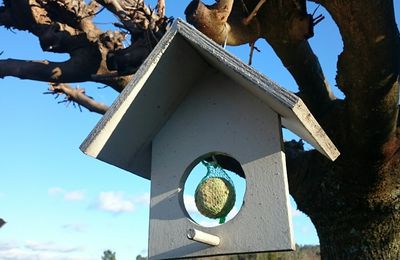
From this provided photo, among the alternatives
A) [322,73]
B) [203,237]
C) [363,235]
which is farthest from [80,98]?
[203,237]

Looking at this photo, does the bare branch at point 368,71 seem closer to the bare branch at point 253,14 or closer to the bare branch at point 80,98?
the bare branch at point 253,14

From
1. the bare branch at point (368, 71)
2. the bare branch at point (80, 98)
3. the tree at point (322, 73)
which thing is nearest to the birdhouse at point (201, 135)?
the tree at point (322, 73)

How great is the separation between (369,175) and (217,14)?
3.27 ft

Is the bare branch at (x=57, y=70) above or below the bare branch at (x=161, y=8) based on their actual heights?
below

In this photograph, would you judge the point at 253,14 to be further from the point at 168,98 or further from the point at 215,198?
the point at 215,198

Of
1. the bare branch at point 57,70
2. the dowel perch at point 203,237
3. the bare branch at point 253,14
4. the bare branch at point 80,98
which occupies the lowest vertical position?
the dowel perch at point 203,237

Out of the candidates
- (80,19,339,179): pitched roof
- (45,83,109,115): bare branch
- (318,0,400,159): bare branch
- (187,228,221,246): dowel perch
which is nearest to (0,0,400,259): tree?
(318,0,400,159): bare branch

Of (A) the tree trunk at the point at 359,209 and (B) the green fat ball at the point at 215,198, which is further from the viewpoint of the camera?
(A) the tree trunk at the point at 359,209

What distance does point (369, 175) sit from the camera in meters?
2.26

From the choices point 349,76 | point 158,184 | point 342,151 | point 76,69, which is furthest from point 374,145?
point 76,69

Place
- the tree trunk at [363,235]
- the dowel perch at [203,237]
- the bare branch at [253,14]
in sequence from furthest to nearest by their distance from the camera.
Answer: the tree trunk at [363,235] < the bare branch at [253,14] < the dowel perch at [203,237]

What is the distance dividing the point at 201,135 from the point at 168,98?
0.64ft

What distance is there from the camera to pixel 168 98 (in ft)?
6.21

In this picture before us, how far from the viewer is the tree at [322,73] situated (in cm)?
189
